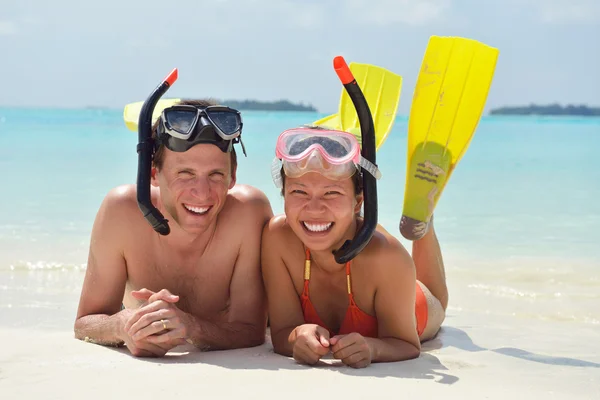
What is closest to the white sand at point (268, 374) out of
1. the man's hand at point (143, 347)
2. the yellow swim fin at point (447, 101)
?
the man's hand at point (143, 347)

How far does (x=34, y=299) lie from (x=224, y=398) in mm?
3074

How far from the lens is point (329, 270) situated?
3828mm

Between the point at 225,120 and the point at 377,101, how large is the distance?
1701mm

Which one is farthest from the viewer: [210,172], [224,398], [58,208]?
[58,208]

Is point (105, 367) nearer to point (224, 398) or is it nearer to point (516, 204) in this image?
point (224, 398)

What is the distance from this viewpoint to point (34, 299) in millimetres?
5566

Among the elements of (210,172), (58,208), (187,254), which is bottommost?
(58,208)

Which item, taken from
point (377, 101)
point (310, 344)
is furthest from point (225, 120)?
point (377, 101)

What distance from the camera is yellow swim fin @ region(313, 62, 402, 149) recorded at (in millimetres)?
5188

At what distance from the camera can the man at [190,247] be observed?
3727 millimetres

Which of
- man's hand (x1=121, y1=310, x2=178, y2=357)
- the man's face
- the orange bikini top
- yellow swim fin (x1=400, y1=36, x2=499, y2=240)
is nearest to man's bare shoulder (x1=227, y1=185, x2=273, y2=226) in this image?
the man's face

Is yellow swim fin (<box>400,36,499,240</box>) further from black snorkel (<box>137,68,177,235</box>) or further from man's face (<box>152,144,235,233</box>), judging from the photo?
black snorkel (<box>137,68,177,235</box>)

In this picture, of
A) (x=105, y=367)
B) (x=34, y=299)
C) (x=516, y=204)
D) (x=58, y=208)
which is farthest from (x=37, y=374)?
(x=516, y=204)

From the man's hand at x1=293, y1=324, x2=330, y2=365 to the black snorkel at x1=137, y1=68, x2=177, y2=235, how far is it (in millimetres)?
761
